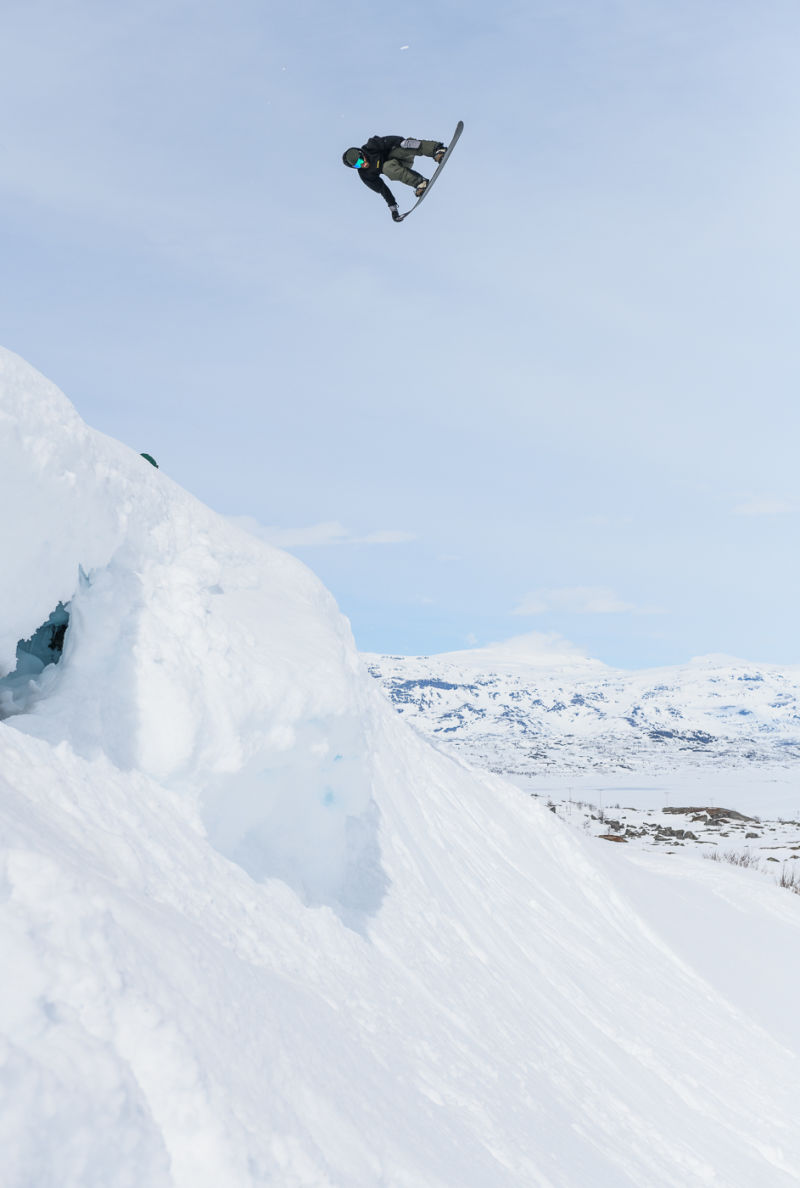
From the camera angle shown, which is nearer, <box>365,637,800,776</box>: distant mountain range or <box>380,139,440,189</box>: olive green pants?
<box>380,139,440,189</box>: olive green pants

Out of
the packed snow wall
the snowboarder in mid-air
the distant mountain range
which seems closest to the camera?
the packed snow wall

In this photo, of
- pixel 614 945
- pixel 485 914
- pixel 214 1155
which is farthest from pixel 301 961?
pixel 614 945

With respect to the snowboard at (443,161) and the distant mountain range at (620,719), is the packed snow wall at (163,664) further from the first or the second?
the distant mountain range at (620,719)

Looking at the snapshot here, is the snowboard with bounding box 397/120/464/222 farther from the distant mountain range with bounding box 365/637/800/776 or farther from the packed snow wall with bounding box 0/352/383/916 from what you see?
the distant mountain range with bounding box 365/637/800/776

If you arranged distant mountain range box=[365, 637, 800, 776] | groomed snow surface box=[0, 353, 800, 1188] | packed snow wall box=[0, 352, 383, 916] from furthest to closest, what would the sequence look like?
distant mountain range box=[365, 637, 800, 776] → packed snow wall box=[0, 352, 383, 916] → groomed snow surface box=[0, 353, 800, 1188]

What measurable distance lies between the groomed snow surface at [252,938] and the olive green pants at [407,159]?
240 inches

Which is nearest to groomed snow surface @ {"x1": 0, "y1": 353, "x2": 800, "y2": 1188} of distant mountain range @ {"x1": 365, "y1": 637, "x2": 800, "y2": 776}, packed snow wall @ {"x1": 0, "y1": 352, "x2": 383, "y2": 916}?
packed snow wall @ {"x1": 0, "y1": 352, "x2": 383, "y2": 916}

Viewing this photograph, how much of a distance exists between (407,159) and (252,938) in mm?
8981

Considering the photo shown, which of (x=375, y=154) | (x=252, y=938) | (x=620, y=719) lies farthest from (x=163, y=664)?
(x=620, y=719)

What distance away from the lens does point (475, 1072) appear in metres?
3.19

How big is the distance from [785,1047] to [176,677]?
5967 mm

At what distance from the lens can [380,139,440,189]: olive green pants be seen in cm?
908

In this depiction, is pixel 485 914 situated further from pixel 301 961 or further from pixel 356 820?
pixel 301 961

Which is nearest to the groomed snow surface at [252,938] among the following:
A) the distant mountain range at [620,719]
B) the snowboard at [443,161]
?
the snowboard at [443,161]
